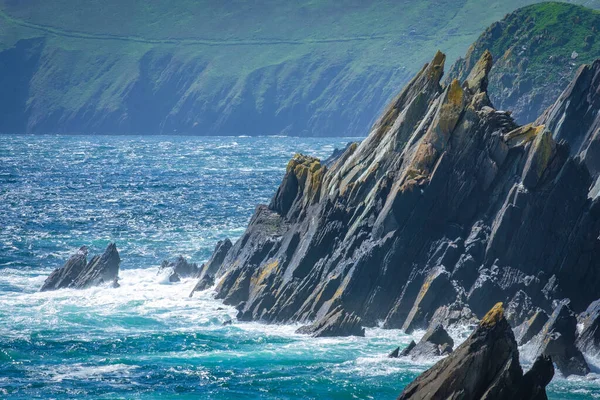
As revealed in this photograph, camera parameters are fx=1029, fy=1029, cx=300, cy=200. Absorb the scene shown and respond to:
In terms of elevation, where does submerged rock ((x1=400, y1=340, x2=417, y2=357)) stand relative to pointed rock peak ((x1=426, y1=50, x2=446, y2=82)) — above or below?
below

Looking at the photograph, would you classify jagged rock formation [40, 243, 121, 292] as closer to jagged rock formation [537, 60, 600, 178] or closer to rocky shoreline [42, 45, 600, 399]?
rocky shoreline [42, 45, 600, 399]

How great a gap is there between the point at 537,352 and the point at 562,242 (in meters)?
9.41

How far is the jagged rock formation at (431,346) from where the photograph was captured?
163ft

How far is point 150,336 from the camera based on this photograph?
57.7 m

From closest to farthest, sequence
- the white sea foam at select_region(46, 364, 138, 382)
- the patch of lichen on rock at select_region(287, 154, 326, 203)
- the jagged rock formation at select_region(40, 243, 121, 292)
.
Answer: the white sea foam at select_region(46, 364, 138, 382), the patch of lichen on rock at select_region(287, 154, 326, 203), the jagged rock formation at select_region(40, 243, 121, 292)

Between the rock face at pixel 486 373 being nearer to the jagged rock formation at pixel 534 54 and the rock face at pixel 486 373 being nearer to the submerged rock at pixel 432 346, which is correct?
the submerged rock at pixel 432 346

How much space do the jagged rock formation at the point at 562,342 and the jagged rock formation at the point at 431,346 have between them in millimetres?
4292

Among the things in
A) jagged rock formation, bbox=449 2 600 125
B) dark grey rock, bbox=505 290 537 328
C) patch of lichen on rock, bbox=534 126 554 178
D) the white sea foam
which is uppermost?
jagged rock formation, bbox=449 2 600 125

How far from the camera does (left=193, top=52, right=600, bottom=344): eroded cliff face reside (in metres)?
55.9

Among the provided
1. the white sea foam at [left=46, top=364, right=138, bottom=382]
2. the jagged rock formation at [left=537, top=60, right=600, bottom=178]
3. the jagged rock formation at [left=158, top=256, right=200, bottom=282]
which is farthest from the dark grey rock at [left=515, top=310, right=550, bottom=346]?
the jagged rock formation at [left=158, top=256, right=200, bottom=282]

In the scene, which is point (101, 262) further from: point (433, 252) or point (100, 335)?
point (433, 252)

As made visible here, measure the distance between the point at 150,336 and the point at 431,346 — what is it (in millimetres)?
16735

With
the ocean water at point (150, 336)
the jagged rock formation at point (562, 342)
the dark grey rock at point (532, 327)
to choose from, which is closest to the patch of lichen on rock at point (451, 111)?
the ocean water at point (150, 336)

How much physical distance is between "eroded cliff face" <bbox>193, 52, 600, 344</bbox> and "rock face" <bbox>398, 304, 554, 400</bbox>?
20879 mm
